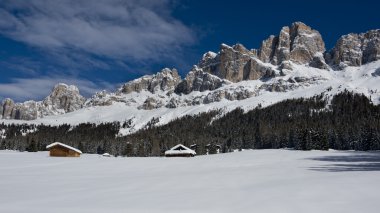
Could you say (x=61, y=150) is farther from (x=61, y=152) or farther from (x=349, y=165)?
(x=349, y=165)

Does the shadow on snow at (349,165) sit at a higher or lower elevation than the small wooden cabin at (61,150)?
lower

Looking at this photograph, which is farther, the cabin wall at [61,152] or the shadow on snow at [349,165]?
the cabin wall at [61,152]

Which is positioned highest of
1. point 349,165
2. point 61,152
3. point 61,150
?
point 61,150

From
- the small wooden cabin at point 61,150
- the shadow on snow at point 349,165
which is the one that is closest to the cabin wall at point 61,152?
the small wooden cabin at point 61,150

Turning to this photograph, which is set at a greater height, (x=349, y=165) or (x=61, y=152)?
(x=61, y=152)

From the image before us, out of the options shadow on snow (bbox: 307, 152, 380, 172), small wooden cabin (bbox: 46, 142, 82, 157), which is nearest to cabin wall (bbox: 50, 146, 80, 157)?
small wooden cabin (bbox: 46, 142, 82, 157)

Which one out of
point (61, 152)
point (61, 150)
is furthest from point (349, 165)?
point (61, 150)

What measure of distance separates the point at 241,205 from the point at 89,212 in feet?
16.0

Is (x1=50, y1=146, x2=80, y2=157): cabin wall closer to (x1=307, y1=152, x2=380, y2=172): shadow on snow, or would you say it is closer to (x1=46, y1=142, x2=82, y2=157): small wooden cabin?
(x1=46, y1=142, x2=82, y2=157): small wooden cabin

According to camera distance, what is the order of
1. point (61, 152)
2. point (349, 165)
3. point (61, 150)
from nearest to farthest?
point (349, 165) → point (61, 152) → point (61, 150)

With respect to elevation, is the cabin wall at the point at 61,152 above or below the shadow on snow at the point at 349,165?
above

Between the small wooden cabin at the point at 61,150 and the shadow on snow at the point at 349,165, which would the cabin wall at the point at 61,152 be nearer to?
the small wooden cabin at the point at 61,150

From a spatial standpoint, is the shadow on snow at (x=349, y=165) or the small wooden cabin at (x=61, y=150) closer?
the shadow on snow at (x=349, y=165)

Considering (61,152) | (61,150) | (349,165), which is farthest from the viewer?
(61,150)
